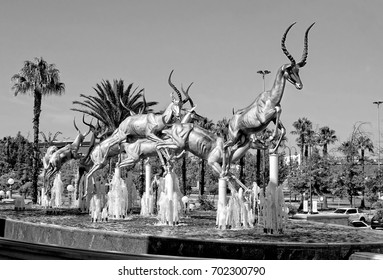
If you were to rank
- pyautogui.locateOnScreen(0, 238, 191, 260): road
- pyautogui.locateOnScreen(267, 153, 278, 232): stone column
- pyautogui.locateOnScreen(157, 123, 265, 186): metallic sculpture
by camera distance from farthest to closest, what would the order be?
pyautogui.locateOnScreen(157, 123, 265, 186): metallic sculpture < pyautogui.locateOnScreen(267, 153, 278, 232): stone column < pyautogui.locateOnScreen(0, 238, 191, 260): road

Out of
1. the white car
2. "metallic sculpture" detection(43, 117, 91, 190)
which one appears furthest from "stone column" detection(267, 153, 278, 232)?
the white car

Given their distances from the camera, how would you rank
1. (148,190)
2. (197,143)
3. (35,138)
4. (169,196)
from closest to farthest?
(169,196) < (197,143) < (148,190) < (35,138)

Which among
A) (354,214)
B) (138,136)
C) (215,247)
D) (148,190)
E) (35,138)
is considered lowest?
(354,214)

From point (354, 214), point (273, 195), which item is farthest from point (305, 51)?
point (354, 214)

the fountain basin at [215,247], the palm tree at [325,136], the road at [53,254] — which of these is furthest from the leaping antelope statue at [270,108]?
the palm tree at [325,136]

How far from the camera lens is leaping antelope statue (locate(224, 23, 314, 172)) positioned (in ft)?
47.2

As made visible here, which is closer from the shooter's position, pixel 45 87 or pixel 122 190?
pixel 122 190

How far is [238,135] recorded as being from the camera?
16000 mm

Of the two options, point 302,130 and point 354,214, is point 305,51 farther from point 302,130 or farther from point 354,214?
point 302,130

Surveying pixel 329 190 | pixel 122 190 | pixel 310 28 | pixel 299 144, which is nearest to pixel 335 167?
pixel 329 190

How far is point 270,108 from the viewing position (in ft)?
48.3

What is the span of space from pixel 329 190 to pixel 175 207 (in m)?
40.1

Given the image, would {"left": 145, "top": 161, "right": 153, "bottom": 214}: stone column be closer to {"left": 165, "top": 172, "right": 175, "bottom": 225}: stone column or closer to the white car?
{"left": 165, "top": 172, "right": 175, "bottom": 225}: stone column
